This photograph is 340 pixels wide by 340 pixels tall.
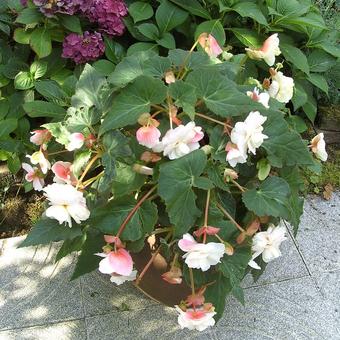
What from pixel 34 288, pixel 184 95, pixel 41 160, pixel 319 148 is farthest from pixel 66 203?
pixel 34 288

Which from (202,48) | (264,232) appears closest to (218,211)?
(264,232)

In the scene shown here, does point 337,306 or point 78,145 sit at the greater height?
point 78,145

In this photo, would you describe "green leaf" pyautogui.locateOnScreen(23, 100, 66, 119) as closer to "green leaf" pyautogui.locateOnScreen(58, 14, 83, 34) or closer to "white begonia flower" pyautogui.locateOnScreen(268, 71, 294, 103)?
"green leaf" pyautogui.locateOnScreen(58, 14, 83, 34)

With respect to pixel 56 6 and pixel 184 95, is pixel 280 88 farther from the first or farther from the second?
pixel 56 6

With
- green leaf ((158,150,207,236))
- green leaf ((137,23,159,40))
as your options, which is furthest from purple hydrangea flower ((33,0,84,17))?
green leaf ((158,150,207,236))

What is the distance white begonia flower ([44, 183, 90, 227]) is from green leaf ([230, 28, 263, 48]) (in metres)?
1.49

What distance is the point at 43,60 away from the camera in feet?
8.83

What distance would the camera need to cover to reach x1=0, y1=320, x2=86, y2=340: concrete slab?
7.32ft

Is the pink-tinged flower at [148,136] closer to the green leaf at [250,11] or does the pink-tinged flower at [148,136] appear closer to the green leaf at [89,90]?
the green leaf at [89,90]

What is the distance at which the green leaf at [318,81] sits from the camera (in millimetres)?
2828

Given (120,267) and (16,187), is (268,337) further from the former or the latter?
(16,187)

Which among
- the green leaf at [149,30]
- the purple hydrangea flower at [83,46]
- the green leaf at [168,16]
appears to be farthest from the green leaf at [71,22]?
the green leaf at [168,16]

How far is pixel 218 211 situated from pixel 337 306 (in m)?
1.06

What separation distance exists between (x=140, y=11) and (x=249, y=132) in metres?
1.32
